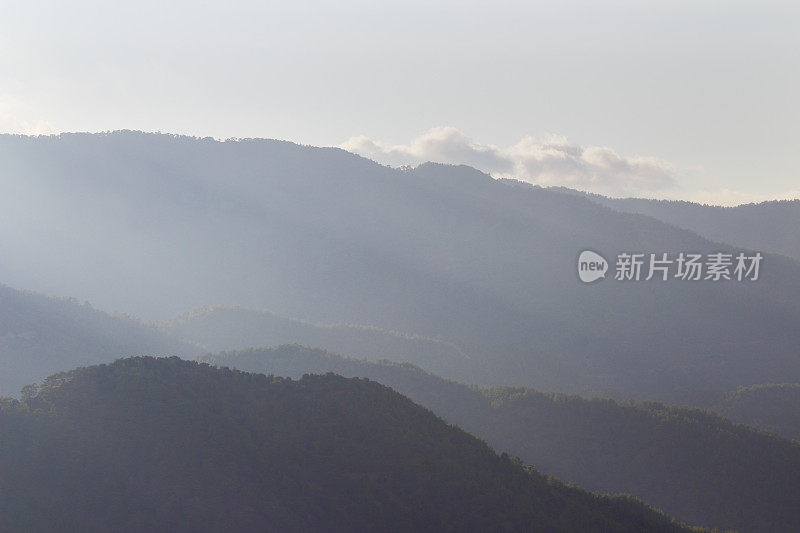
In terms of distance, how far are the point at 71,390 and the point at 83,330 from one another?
375 feet

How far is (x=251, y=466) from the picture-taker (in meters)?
67.7

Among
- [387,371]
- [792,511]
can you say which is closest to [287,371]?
[387,371]

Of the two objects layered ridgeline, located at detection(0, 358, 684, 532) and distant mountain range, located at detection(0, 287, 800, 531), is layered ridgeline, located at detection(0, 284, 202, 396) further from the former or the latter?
layered ridgeline, located at detection(0, 358, 684, 532)

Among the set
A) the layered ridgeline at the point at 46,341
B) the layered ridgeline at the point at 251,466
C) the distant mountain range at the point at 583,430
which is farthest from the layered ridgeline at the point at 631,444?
the layered ridgeline at the point at 251,466

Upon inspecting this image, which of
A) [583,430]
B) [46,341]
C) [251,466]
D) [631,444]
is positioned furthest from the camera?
[46,341]

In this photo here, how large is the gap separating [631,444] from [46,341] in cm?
12800

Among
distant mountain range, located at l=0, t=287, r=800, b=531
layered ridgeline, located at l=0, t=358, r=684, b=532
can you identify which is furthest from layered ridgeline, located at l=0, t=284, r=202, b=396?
layered ridgeline, located at l=0, t=358, r=684, b=532

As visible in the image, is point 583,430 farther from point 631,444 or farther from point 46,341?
point 46,341

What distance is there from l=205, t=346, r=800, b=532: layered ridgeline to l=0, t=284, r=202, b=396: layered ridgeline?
30724 mm

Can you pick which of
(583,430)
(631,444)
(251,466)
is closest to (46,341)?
(583,430)

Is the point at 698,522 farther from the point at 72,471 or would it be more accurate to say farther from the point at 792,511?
the point at 72,471

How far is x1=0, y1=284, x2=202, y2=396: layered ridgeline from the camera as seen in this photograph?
159375 millimetres

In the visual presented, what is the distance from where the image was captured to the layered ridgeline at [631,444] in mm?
124312

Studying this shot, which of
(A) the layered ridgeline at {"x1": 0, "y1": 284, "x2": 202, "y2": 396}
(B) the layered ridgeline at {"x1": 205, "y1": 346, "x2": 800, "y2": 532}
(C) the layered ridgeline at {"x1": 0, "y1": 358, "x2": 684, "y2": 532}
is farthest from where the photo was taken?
(A) the layered ridgeline at {"x1": 0, "y1": 284, "x2": 202, "y2": 396}
